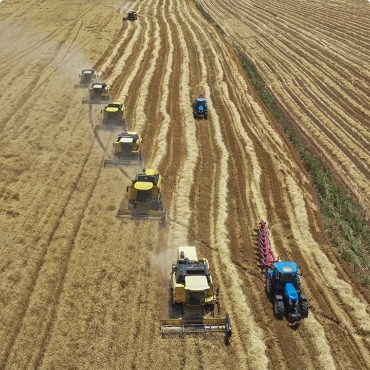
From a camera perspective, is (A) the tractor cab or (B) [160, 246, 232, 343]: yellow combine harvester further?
(A) the tractor cab

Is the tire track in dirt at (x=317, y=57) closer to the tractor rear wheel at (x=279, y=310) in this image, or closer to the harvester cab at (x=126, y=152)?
the tractor rear wheel at (x=279, y=310)

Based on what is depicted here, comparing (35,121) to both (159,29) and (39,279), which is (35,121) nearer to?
(39,279)

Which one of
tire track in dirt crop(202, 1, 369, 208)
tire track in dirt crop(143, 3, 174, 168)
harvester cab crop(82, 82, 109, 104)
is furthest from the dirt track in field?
harvester cab crop(82, 82, 109, 104)

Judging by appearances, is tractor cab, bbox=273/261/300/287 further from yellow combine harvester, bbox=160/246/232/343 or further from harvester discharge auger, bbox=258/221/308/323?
yellow combine harvester, bbox=160/246/232/343

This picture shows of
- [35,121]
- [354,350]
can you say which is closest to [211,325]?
[354,350]

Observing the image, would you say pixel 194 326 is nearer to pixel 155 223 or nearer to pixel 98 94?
pixel 155 223

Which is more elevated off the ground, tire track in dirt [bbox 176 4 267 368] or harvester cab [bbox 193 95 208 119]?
harvester cab [bbox 193 95 208 119]

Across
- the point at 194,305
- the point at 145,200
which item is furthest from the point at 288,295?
the point at 145,200
